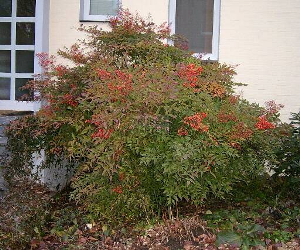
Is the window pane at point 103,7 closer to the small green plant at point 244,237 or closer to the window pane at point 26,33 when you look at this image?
the window pane at point 26,33

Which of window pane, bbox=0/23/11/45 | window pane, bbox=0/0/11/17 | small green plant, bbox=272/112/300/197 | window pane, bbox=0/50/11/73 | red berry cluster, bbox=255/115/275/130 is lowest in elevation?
small green plant, bbox=272/112/300/197

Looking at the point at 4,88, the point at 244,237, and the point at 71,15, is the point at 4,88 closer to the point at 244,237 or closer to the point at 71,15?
the point at 71,15

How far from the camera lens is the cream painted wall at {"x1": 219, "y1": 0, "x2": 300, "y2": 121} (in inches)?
273

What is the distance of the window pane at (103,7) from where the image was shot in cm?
707

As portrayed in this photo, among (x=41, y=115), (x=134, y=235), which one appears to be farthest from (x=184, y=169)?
(x=41, y=115)

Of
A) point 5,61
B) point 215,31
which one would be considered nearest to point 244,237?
point 215,31

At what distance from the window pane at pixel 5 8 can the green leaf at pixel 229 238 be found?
4.93 metres

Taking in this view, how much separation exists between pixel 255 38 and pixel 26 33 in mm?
3553

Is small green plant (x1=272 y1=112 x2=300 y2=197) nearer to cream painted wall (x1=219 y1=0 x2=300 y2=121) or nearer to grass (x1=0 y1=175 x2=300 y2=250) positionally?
grass (x1=0 y1=175 x2=300 y2=250)

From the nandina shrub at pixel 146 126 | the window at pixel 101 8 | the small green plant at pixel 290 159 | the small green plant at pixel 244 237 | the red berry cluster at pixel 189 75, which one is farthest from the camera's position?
the window at pixel 101 8

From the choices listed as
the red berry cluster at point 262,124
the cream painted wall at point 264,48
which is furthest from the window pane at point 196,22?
the red berry cluster at point 262,124

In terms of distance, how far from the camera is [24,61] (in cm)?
722

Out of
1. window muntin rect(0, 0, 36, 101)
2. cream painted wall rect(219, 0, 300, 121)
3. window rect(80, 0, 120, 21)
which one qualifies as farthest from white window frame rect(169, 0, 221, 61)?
window muntin rect(0, 0, 36, 101)

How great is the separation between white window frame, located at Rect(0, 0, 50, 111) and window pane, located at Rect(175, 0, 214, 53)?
2.01 metres
